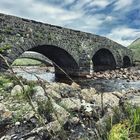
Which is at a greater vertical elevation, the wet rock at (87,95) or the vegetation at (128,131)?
the vegetation at (128,131)

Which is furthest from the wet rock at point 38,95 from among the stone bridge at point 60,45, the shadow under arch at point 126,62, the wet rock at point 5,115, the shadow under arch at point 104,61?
the shadow under arch at point 126,62

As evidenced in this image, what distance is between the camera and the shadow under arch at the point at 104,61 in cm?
4136

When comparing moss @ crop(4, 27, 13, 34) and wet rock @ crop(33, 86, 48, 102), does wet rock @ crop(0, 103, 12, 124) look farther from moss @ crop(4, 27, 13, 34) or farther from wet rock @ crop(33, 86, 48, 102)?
moss @ crop(4, 27, 13, 34)

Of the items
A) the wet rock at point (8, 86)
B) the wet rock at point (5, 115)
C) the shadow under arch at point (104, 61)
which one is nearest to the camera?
the wet rock at point (5, 115)

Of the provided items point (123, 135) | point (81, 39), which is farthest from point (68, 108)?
point (81, 39)

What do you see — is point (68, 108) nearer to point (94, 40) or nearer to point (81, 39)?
point (81, 39)

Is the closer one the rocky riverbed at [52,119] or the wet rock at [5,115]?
the rocky riverbed at [52,119]

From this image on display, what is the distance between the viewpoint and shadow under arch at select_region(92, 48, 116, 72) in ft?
136

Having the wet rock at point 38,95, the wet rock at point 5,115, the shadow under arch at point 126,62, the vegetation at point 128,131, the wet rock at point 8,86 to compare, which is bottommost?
the wet rock at point 5,115

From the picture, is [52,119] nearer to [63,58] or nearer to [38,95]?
[38,95]

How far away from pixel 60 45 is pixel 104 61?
17.7m

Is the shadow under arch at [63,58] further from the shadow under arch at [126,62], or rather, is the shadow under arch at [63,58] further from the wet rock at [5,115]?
the wet rock at [5,115]

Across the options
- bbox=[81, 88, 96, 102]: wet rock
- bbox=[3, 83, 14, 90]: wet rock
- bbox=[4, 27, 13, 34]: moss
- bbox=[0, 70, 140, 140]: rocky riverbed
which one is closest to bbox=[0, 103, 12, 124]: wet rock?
bbox=[0, 70, 140, 140]: rocky riverbed

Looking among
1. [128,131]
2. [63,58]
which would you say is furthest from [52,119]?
[63,58]
